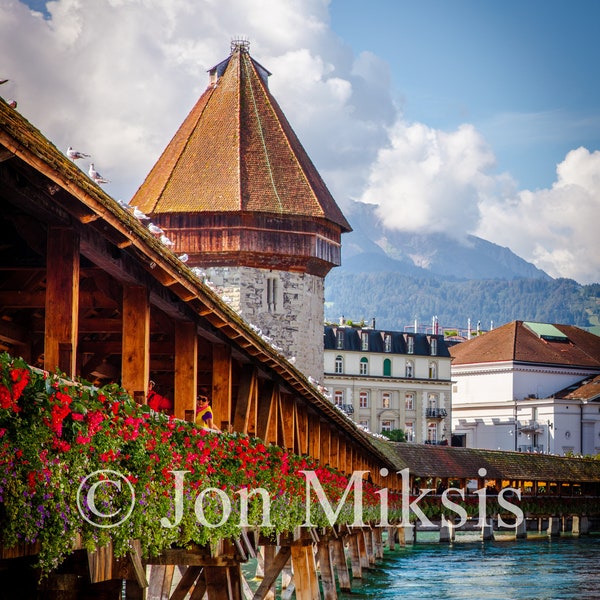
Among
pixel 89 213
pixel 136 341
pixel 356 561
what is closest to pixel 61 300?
pixel 89 213

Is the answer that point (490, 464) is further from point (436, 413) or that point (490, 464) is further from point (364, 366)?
point (436, 413)

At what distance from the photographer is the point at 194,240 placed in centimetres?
5184

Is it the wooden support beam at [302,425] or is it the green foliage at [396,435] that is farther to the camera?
the green foliage at [396,435]

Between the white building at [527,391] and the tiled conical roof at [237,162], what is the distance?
4241cm

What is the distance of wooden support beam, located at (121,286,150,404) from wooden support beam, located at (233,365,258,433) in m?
5.86

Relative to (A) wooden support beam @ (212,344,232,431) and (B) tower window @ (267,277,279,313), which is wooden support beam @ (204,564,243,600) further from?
(B) tower window @ (267,277,279,313)

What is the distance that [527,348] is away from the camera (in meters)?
102

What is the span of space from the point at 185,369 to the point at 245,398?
4200 mm

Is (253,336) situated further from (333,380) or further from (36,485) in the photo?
(333,380)

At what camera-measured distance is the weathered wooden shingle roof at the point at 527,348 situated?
101 meters

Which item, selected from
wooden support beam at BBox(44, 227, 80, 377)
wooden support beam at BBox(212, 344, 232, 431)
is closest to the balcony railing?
wooden support beam at BBox(212, 344, 232, 431)

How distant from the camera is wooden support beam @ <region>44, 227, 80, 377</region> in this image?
9.91m

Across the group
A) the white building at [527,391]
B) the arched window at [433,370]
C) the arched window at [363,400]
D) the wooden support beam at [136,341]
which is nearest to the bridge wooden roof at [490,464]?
the white building at [527,391]

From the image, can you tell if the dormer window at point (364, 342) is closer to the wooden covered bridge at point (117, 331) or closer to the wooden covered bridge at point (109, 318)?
the wooden covered bridge at point (117, 331)
